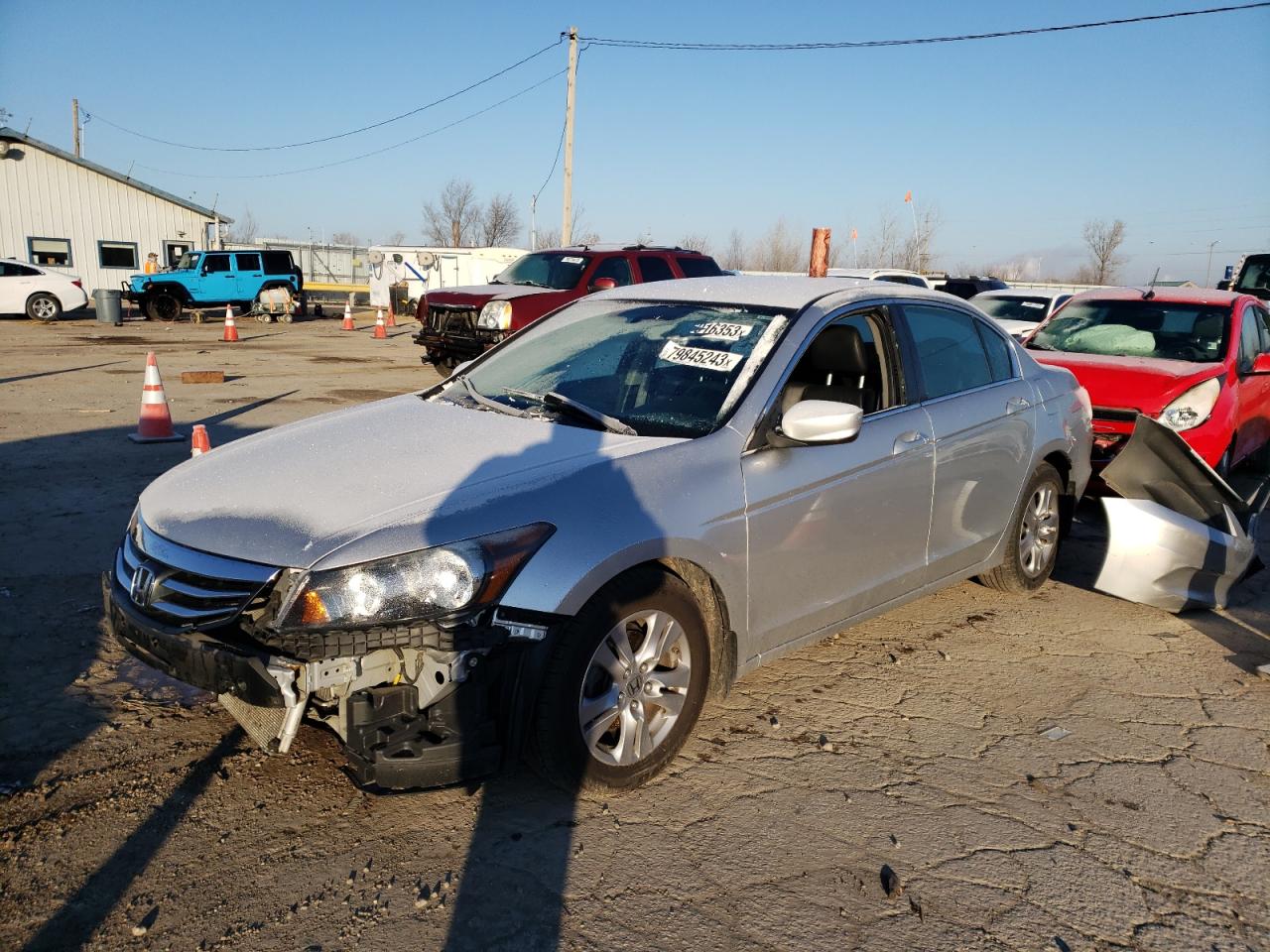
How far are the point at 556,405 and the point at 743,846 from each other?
171 centimetres

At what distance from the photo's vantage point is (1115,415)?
255 inches

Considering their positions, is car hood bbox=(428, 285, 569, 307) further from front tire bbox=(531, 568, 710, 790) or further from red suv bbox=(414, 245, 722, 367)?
front tire bbox=(531, 568, 710, 790)

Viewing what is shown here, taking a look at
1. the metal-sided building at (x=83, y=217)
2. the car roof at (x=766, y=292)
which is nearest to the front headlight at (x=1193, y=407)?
the car roof at (x=766, y=292)

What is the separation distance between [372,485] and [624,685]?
1024 millimetres

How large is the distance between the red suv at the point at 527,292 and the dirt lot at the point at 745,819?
25.5 feet

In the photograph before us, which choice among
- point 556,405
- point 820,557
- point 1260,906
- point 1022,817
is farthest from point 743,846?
point 556,405

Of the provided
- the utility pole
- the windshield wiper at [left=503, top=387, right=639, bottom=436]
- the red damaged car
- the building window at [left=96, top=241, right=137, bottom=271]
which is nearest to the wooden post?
the red damaged car

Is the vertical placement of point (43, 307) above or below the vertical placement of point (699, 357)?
below

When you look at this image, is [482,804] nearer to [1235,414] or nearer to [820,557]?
[820,557]

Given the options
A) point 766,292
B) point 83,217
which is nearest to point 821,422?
point 766,292

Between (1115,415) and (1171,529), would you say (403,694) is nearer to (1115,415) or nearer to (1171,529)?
(1171,529)

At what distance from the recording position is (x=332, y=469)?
3.24 metres

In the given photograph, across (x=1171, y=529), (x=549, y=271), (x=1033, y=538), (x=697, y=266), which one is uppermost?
(x=697, y=266)

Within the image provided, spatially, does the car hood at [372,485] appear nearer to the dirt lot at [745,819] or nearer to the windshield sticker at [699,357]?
the dirt lot at [745,819]
